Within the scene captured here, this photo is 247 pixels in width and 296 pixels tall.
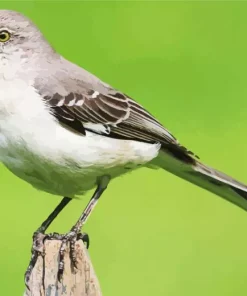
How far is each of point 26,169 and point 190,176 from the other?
3.17ft

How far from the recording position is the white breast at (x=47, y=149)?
4.46 m

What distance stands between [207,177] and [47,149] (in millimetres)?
987

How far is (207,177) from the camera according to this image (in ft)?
16.8

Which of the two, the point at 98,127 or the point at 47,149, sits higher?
the point at 98,127

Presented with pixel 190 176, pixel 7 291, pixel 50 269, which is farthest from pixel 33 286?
pixel 7 291

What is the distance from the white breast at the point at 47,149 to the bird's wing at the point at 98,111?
0.06 m

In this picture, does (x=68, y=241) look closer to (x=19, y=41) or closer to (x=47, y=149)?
(x=47, y=149)

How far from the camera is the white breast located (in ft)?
14.6

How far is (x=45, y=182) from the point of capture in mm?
4699

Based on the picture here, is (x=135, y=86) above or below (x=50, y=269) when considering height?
above

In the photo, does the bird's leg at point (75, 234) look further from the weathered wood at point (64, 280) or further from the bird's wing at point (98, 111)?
the bird's wing at point (98, 111)

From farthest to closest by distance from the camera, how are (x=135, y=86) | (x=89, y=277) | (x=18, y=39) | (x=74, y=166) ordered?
(x=135, y=86)
(x=18, y=39)
(x=74, y=166)
(x=89, y=277)

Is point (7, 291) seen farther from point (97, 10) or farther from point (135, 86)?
point (97, 10)

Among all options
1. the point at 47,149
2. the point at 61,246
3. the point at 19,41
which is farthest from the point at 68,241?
the point at 19,41
